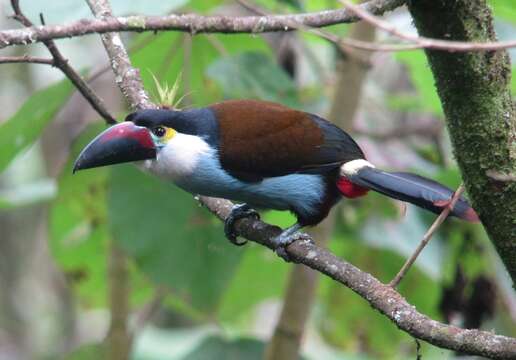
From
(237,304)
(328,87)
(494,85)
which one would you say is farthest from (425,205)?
(237,304)

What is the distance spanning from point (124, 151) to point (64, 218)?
4.26 ft

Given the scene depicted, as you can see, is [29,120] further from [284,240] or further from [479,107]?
[479,107]

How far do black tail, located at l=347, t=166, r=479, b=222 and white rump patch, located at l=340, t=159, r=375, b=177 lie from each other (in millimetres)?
19

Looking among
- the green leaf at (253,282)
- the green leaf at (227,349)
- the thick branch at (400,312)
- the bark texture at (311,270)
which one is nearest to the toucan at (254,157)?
the thick branch at (400,312)

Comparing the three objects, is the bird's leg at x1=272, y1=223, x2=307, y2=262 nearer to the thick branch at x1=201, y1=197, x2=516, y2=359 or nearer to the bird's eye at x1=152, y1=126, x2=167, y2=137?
the thick branch at x1=201, y1=197, x2=516, y2=359

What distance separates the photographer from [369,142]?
3.25 metres

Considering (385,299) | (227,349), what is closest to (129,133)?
(385,299)

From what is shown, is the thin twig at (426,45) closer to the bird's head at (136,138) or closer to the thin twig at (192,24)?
the thin twig at (192,24)

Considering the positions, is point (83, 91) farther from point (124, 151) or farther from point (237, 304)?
point (237, 304)

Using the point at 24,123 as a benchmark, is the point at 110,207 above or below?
below

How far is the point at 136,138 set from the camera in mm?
2188

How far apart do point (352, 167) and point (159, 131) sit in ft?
1.77

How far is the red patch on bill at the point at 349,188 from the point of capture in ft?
7.77

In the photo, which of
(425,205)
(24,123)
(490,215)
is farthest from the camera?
(24,123)
